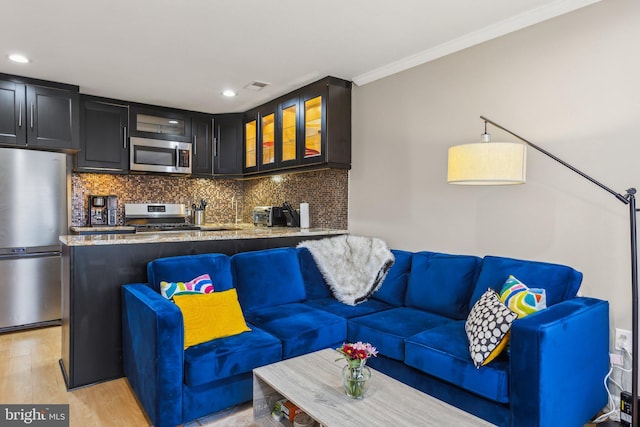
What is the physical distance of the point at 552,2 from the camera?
7.82ft

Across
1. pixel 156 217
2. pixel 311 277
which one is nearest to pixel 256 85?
pixel 311 277

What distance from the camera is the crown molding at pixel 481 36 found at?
2398 millimetres

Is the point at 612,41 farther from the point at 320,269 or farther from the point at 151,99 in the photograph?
the point at 151,99

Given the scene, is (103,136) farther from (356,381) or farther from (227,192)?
(356,381)

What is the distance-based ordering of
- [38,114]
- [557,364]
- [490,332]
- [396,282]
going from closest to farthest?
[557,364] < [490,332] < [396,282] < [38,114]

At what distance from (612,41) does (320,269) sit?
2.45 metres

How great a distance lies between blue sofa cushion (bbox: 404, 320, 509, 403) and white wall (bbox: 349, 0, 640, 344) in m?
0.82

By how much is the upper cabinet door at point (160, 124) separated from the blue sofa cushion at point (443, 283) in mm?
3452

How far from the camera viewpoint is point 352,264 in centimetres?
333

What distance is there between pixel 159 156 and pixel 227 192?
1166 millimetres

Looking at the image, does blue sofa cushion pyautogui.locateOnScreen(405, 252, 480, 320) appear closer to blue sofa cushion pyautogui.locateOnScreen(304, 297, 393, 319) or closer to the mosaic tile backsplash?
blue sofa cushion pyautogui.locateOnScreen(304, 297, 393, 319)

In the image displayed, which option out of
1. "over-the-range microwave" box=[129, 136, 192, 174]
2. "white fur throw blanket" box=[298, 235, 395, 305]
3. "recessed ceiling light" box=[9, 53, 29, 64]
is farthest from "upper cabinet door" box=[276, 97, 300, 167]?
"recessed ceiling light" box=[9, 53, 29, 64]

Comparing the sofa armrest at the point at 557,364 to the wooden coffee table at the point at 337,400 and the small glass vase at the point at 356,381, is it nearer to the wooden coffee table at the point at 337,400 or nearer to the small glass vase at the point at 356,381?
the wooden coffee table at the point at 337,400

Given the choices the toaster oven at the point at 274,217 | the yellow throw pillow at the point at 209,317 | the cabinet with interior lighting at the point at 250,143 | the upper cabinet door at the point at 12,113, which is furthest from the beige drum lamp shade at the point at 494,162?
the upper cabinet door at the point at 12,113
